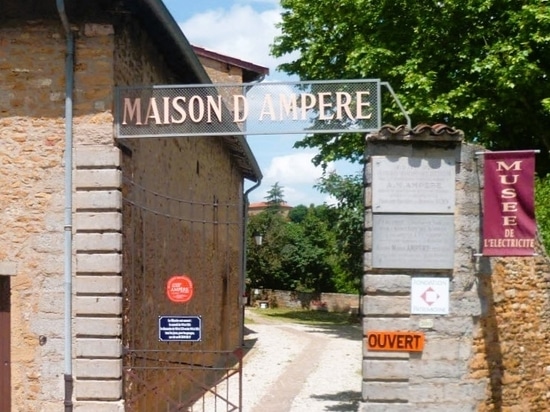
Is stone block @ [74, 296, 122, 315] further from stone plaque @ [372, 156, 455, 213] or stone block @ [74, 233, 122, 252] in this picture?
stone plaque @ [372, 156, 455, 213]

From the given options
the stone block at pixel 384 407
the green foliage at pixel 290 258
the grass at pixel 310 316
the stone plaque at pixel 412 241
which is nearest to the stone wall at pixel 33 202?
the stone block at pixel 384 407

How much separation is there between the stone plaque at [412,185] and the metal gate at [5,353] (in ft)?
12.8

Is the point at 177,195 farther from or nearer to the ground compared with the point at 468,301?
farther from the ground

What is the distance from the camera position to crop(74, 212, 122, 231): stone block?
7691 millimetres

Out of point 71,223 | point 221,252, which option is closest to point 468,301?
point 71,223

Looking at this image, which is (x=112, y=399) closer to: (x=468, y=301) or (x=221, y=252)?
Answer: (x=468, y=301)

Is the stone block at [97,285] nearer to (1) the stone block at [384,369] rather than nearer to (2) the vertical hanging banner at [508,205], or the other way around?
(1) the stone block at [384,369]

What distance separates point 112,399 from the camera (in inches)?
299

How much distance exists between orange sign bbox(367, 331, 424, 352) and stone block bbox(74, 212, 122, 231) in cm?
279

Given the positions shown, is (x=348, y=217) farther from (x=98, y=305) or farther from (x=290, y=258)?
(x=98, y=305)

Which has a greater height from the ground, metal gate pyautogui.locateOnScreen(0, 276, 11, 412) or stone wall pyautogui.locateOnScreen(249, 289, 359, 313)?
metal gate pyautogui.locateOnScreen(0, 276, 11, 412)

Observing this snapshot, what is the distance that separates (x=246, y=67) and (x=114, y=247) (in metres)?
13.2

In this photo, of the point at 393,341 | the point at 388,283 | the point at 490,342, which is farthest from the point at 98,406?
the point at 490,342

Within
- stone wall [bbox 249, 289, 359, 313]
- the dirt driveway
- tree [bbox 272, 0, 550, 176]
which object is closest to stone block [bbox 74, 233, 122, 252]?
the dirt driveway
